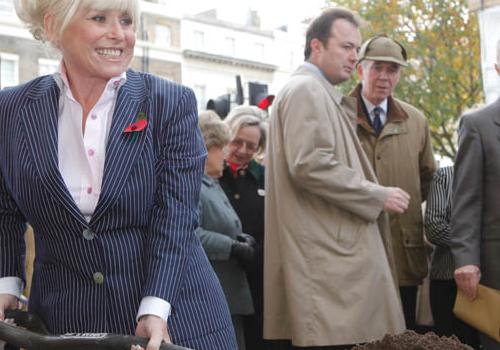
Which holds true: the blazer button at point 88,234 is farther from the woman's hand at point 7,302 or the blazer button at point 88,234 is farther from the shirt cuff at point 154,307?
the woman's hand at point 7,302

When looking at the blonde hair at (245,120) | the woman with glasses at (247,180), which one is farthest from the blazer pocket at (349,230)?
the blonde hair at (245,120)

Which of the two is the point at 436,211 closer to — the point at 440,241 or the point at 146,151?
the point at 440,241

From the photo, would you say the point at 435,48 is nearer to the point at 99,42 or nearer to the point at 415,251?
the point at 415,251

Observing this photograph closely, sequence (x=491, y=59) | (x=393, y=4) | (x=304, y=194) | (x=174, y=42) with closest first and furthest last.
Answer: (x=304, y=194) < (x=491, y=59) < (x=393, y=4) < (x=174, y=42)

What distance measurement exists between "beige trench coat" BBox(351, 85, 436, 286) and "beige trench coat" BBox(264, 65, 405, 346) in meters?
0.42

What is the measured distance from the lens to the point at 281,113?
3996 mm

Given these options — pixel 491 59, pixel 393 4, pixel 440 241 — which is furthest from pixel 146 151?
pixel 393 4

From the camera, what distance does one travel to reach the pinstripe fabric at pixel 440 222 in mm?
4117

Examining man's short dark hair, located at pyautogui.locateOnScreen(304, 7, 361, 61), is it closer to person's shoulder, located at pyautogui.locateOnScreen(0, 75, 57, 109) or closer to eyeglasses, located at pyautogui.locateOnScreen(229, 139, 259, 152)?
eyeglasses, located at pyautogui.locateOnScreen(229, 139, 259, 152)

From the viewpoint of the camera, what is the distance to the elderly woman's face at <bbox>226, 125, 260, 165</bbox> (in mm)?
4668

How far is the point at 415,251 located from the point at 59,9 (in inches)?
109

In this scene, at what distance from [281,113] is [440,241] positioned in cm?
105

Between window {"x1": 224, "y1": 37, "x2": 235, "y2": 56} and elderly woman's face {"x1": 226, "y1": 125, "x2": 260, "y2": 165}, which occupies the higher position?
window {"x1": 224, "y1": 37, "x2": 235, "y2": 56}

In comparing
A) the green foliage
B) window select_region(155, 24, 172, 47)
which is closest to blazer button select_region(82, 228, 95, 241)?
the green foliage
